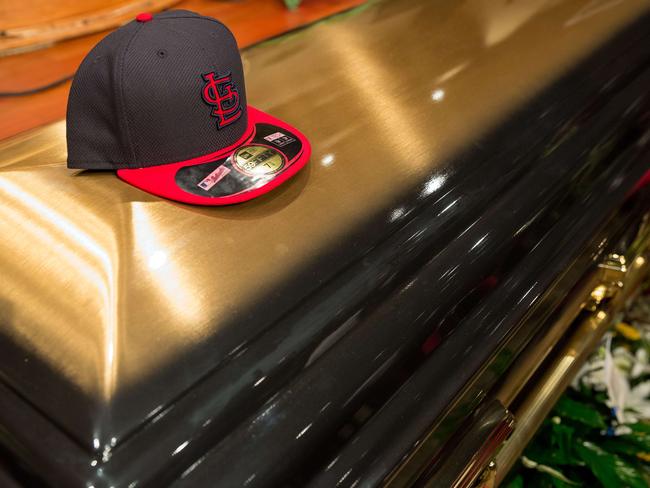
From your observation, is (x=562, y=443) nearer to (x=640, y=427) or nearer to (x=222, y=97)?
(x=640, y=427)

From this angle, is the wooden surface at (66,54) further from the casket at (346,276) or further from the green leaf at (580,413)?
the green leaf at (580,413)

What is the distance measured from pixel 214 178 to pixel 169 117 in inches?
3.5

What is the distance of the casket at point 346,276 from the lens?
2.03 ft

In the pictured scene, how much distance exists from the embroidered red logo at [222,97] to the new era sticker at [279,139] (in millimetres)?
54

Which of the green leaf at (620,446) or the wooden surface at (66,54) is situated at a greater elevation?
the wooden surface at (66,54)

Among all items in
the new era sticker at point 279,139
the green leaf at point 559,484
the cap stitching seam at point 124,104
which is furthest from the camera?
the green leaf at point 559,484

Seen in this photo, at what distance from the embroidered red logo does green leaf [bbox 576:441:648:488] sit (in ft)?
3.40

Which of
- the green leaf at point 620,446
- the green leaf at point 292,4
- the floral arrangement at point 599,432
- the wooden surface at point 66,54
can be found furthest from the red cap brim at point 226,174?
the green leaf at point 620,446

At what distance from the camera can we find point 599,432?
1452 mm

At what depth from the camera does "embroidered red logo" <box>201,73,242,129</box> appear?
0.80 meters

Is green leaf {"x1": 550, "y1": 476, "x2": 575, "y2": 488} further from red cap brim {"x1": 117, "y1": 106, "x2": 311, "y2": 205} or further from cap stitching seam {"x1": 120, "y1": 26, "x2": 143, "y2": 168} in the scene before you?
cap stitching seam {"x1": 120, "y1": 26, "x2": 143, "y2": 168}

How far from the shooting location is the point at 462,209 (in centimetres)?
88

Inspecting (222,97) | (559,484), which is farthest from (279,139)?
(559,484)

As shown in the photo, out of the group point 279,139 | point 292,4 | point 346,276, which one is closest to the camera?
point 346,276
